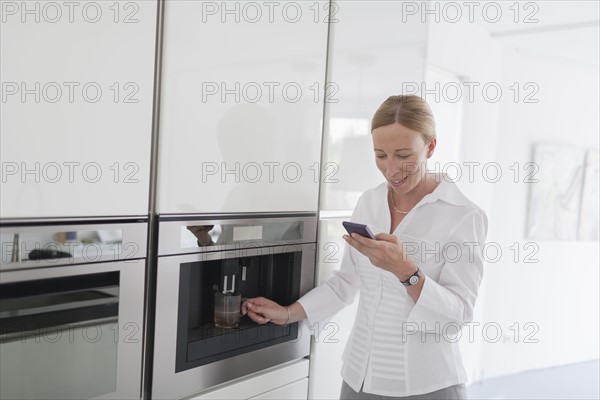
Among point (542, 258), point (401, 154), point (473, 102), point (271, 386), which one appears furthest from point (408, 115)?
point (542, 258)

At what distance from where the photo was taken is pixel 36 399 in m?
1.02

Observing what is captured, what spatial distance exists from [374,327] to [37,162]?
36.3 inches

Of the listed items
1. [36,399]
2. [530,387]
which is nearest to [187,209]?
[36,399]

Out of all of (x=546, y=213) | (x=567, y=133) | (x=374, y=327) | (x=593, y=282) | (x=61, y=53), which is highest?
(x=567, y=133)

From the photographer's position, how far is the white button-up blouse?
134 centimetres

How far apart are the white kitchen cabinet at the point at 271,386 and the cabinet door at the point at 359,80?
19.3 inches

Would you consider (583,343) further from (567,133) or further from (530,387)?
(567,133)

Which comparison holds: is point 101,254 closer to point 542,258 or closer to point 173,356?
point 173,356

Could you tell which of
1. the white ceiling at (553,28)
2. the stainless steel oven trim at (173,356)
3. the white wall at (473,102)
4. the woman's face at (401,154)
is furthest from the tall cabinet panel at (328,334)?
the white ceiling at (553,28)

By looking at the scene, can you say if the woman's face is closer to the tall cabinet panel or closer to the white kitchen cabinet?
the tall cabinet panel

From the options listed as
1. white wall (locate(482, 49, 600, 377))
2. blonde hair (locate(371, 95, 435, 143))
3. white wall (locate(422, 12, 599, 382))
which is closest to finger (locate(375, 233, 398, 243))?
blonde hair (locate(371, 95, 435, 143))

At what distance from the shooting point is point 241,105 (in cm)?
131

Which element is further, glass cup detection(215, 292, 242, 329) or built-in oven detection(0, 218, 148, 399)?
glass cup detection(215, 292, 242, 329)

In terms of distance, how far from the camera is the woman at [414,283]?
1339 mm
